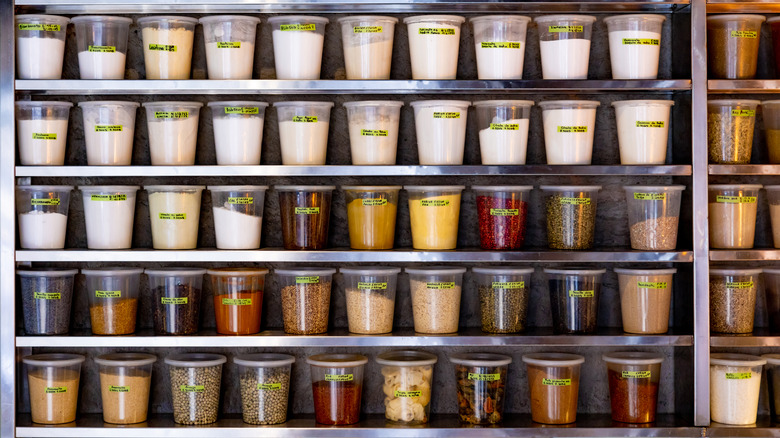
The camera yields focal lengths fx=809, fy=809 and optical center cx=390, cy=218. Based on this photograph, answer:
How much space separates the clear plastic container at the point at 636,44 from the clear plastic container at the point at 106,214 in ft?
6.07

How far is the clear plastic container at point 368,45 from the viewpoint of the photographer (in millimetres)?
2895

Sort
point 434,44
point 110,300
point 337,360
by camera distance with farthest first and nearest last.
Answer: point 337,360, point 110,300, point 434,44

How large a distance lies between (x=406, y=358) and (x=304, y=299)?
47 centimetres

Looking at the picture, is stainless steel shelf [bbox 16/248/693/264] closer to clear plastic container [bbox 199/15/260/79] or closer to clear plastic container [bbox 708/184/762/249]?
clear plastic container [bbox 708/184/762/249]

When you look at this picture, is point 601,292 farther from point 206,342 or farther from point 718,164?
point 206,342

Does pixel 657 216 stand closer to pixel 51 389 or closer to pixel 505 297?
pixel 505 297

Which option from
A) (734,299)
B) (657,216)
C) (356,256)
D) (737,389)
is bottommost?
(737,389)

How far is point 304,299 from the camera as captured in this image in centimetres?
297

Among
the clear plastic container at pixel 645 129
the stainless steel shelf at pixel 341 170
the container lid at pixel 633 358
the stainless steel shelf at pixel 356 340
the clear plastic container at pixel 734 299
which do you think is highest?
the clear plastic container at pixel 645 129

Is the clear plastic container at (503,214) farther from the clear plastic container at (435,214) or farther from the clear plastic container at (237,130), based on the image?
the clear plastic container at (237,130)

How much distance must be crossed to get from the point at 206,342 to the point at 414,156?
3.65 ft

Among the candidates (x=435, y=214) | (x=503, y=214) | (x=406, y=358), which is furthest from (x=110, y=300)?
(x=503, y=214)

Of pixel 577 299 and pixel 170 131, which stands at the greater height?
pixel 170 131

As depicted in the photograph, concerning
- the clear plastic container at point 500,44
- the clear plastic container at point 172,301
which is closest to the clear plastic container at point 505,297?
the clear plastic container at point 500,44
